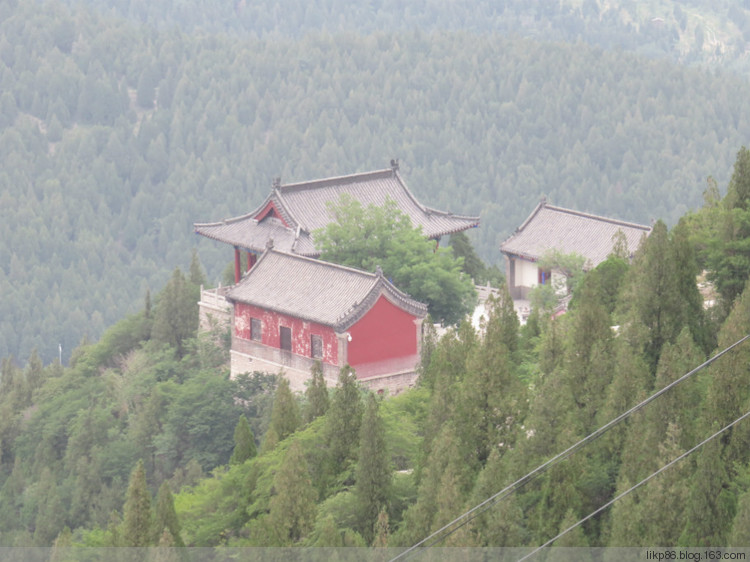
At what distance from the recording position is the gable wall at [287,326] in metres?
40.9

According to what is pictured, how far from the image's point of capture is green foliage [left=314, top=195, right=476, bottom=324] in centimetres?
4356

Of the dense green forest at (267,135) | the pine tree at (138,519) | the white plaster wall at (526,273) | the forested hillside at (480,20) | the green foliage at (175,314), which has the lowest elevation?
the pine tree at (138,519)

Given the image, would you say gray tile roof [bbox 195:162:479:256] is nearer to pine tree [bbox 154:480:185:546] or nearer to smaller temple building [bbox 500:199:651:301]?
smaller temple building [bbox 500:199:651:301]

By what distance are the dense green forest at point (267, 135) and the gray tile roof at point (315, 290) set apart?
62.6 m

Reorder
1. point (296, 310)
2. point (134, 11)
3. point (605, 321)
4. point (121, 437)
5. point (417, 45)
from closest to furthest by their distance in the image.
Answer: point (605, 321) < point (296, 310) < point (121, 437) < point (417, 45) < point (134, 11)

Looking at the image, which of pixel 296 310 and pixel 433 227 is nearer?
pixel 296 310

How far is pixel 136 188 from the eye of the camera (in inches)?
4892

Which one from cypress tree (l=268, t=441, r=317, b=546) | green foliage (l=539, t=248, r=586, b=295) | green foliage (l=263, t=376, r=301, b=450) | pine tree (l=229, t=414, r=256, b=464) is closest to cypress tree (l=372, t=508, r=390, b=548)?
cypress tree (l=268, t=441, r=317, b=546)

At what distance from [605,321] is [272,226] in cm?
2361

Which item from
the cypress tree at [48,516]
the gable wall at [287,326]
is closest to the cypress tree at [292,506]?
the gable wall at [287,326]

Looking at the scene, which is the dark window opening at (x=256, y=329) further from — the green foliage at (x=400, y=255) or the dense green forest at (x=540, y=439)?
the dense green forest at (x=540, y=439)

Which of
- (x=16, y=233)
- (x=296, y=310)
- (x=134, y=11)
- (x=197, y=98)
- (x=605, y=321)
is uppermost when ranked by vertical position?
(x=134, y=11)

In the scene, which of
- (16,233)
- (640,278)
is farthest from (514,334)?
(16,233)

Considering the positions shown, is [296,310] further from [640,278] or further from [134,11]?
[134,11]
